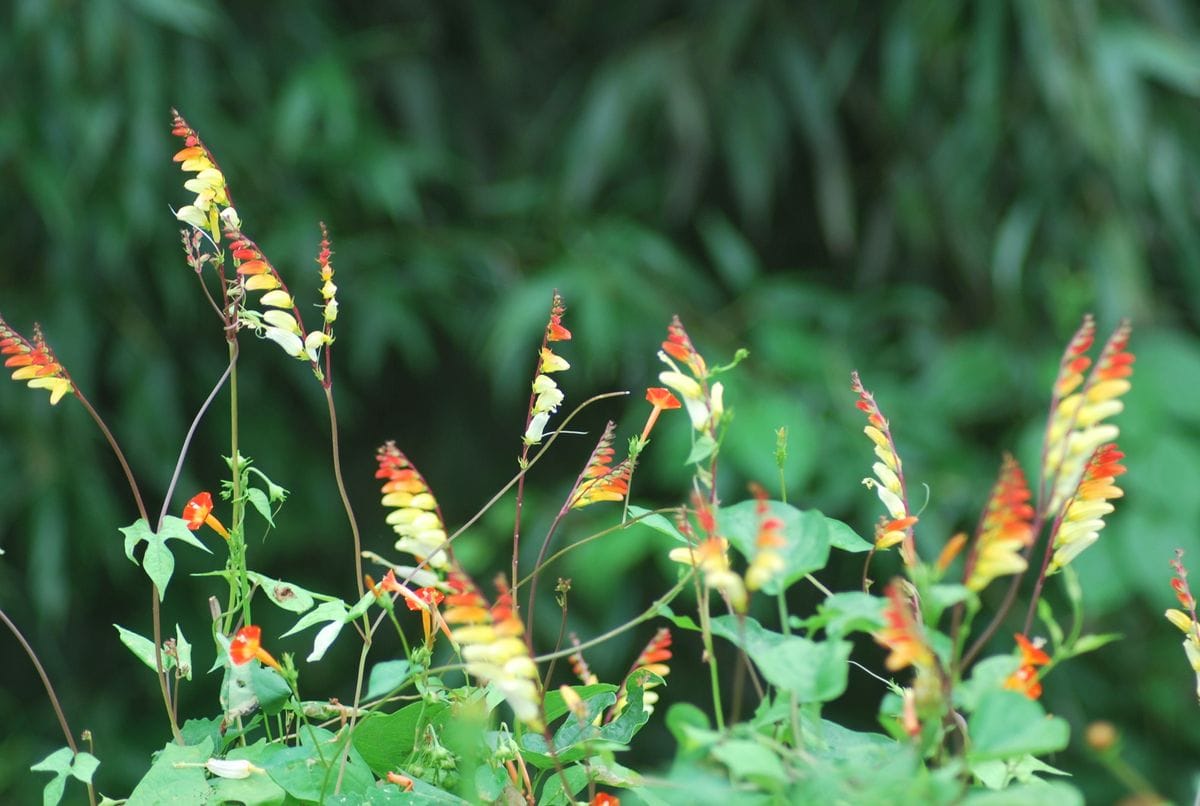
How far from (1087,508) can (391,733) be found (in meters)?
0.22

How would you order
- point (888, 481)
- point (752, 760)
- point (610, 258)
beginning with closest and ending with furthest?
1. point (752, 760)
2. point (888, 481)
3. point (610, 258)

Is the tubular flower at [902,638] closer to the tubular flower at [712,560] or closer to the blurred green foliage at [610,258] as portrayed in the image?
the tubular flower at [712,560]

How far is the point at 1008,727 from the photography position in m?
0.27

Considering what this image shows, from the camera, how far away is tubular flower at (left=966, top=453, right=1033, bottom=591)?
0.28m

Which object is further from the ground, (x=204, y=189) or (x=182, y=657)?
(x=204, y=189)

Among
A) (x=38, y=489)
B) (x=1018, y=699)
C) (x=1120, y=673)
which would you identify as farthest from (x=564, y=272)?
(x=1018, y=699)

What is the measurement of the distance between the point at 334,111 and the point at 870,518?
86cm

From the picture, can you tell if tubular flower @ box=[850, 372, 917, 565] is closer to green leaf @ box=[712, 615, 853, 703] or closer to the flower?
green leaf @ box=[712, 615, 853, 703]

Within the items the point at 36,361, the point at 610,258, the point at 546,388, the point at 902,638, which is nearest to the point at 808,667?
the point at 902,638

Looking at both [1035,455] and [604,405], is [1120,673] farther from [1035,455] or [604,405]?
[604,405]

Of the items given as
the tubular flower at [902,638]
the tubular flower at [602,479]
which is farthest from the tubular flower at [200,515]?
the tubular flower at [902,638]

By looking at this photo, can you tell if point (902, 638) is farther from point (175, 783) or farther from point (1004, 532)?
point (175, 783)

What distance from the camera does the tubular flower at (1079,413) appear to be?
1.00ft

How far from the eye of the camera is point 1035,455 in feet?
4.87
